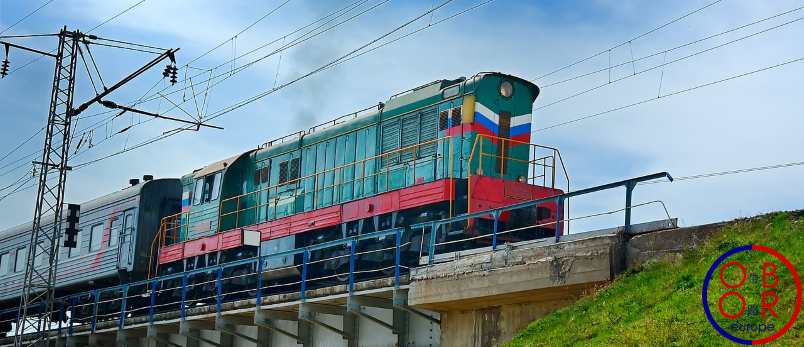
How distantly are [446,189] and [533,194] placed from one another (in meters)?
→ 2.24

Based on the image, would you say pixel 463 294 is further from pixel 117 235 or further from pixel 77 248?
pixel 77 248

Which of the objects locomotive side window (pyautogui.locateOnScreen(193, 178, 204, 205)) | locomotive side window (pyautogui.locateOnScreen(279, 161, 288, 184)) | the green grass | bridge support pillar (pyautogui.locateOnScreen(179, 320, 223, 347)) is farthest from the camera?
locomotive side window (pyautogui.locateOnScreen(193, 178, 204, 205))

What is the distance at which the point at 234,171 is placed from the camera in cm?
2530

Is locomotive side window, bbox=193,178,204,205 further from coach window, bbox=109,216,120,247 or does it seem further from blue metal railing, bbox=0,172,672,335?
coach window, bbox=109,216,120,247

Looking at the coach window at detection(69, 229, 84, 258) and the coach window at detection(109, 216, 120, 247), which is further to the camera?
the coach window at detection(69, 229, 84, 258)

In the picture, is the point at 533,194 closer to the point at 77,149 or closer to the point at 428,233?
the point at 428,233

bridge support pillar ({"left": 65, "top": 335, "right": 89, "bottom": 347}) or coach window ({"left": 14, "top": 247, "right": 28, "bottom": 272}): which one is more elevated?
coach window ({"left": 14, "top": 247, "right": 28, "bottom": 272})

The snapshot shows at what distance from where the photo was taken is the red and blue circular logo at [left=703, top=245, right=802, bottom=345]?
30.0 feet

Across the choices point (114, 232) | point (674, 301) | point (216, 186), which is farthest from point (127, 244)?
point (674, 301)

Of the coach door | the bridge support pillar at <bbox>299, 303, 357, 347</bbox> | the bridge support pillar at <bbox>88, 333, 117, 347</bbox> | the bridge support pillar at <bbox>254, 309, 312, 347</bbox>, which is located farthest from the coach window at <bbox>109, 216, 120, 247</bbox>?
the bridge support pillar at <bbox>299, 303, 357, 347</bbox>

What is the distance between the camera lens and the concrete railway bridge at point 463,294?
11.5 meters

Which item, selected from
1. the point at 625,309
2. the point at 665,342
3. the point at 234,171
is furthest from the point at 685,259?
the point at 234,171

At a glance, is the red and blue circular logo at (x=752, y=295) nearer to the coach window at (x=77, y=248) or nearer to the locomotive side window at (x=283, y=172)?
the locomotive side window at (x=283, y=172)

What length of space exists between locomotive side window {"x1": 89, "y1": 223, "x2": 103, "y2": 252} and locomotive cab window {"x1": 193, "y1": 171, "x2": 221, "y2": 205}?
4.60 meters
